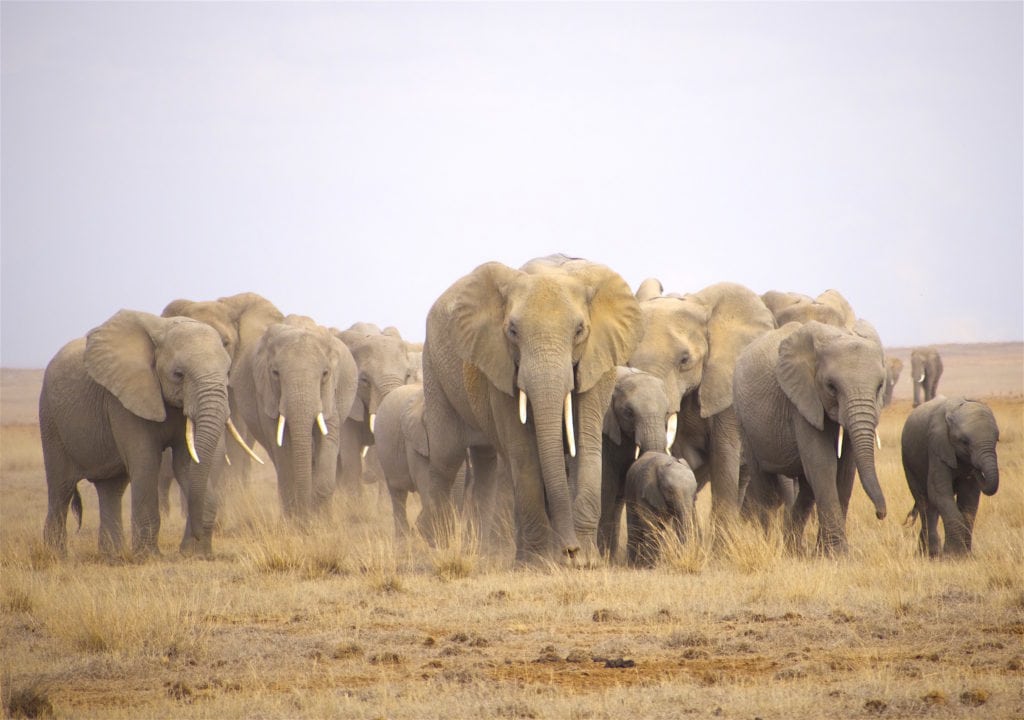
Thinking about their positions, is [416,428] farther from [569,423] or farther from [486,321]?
[569,423]

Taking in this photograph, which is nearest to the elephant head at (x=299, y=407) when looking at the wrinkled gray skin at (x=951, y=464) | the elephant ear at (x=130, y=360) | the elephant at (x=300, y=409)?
the elephant at (x=300, y=409)

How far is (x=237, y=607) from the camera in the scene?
10.1 metres

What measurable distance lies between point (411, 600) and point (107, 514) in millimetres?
5598

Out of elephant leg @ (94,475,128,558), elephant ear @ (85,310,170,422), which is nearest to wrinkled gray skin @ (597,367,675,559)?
elephant ear @ (85,310,170,422)

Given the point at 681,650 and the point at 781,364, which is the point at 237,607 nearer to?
the point at 681,650

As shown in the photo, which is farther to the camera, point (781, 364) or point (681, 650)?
point (781, 364)

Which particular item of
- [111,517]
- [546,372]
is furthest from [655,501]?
[111,517]

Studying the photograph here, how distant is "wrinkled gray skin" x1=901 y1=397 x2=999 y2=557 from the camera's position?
1162 cm

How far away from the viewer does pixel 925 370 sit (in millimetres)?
42000

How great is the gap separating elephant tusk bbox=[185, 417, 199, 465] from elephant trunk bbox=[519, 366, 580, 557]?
3.82m

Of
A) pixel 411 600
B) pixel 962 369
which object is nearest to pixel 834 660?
pixel 411 600

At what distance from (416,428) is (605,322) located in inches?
177

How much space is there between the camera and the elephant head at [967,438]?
1152 cm

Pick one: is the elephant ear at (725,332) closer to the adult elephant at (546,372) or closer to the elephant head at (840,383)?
the elephant head at (840,383)
